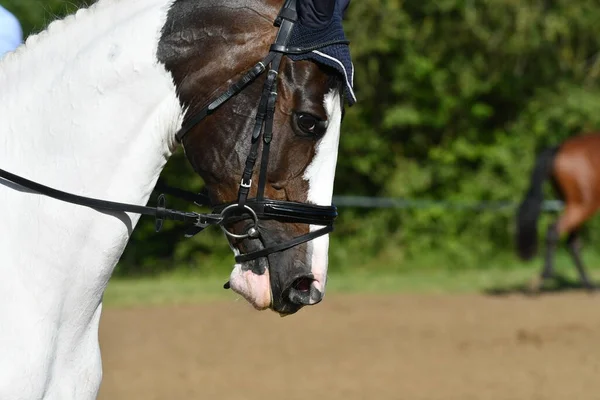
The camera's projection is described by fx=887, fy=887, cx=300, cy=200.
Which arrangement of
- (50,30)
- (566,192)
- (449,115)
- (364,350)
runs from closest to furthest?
(50,30) < (364,350) < (566,192) < (449,115)

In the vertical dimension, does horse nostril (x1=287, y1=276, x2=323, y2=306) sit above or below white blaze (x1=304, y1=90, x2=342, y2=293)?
below

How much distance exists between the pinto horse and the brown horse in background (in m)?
12.5

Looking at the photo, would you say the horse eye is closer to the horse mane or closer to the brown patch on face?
the brown patch on face

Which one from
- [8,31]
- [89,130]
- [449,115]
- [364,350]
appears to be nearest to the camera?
[89,130]

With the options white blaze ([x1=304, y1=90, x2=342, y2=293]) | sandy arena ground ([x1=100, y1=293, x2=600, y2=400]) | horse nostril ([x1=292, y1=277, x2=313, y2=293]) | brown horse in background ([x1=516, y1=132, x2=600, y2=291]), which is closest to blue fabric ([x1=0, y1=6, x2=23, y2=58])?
white blaze ([x1=304, y1=90, x2=342, y2=293])

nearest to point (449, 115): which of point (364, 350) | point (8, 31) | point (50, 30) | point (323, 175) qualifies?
point (364, 350)

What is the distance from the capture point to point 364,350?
9383 mm

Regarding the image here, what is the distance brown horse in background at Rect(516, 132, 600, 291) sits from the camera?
48.1ft

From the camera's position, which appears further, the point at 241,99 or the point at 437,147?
the point at 437,147

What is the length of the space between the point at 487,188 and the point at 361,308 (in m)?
7.50

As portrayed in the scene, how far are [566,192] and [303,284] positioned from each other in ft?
43.9

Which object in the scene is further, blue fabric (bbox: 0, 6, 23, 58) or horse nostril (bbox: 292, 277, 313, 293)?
blue fabric (bbox: 0, 6, 23, 58)

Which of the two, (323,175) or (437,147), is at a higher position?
(323,175)

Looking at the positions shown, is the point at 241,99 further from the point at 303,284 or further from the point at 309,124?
the point at 303,284
